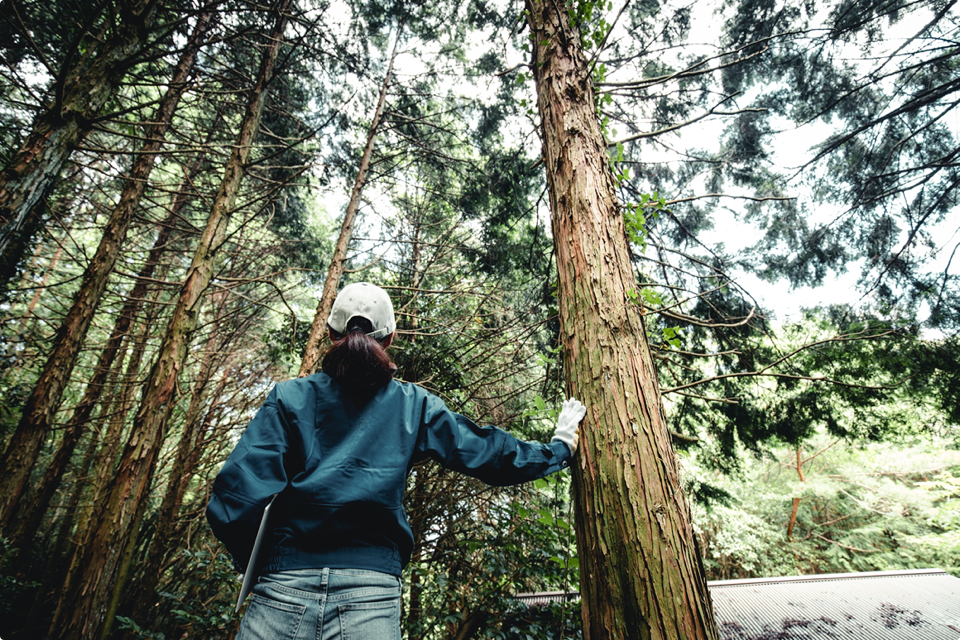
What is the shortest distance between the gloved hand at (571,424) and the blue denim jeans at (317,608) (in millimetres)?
874

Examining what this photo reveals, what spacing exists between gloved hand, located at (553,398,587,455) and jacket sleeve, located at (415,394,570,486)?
31 mm

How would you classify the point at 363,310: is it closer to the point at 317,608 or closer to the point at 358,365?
the point at 358,365

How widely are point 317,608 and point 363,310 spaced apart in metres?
1.09

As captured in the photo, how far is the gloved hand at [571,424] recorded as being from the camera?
1597 mm

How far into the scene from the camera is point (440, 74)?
20.5 feet

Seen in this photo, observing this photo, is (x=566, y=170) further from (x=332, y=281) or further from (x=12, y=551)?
(x=12, y=551)

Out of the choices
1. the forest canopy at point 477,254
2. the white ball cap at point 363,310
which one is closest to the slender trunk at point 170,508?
the forest canopy at point 477,254

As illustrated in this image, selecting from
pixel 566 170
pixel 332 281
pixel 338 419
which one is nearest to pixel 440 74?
pixel 332 281

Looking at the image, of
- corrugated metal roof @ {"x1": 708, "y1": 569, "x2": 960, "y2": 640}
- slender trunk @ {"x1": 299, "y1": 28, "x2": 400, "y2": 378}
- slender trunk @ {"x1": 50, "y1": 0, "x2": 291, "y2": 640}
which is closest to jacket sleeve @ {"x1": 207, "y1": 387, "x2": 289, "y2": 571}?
slender trunk @ {"x1": 50, "y1": 0, "x2": 291, "y2": 640}

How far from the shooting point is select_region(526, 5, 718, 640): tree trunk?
50.4 inches

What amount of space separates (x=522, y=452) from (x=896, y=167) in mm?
6788

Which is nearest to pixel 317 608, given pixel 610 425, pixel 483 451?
pixel 483 451

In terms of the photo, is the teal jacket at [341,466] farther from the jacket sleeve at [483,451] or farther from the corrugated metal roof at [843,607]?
the corrugated metal roof at [843,607]

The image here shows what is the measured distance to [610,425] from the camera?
1.54m
